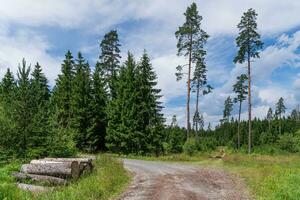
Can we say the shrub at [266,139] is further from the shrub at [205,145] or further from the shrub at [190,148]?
the shrub at [190,148]

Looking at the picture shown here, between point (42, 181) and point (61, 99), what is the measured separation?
3370cm

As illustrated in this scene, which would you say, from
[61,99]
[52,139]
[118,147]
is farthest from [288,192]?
[61,99]

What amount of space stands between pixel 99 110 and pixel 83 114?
217 cm

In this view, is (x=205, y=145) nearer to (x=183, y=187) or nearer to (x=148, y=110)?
(x=148, y=110)

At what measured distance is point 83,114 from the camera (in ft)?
151

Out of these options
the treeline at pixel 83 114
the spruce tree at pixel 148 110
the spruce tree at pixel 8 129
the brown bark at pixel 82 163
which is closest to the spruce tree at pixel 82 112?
the treeline at pixel 83 114

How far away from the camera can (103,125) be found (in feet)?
155

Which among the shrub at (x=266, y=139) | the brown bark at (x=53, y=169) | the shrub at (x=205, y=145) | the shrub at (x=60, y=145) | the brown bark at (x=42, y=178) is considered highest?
the shrub at (x=266, y=139)

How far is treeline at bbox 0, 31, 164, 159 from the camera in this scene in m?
22.8

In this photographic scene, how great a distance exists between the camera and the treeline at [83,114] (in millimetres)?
22844

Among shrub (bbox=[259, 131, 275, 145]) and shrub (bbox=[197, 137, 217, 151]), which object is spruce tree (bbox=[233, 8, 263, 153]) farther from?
shrub (bbox=[259, 131, 275, 145])

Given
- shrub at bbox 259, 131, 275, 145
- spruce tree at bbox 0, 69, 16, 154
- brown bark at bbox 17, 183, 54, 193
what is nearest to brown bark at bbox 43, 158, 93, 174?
brown bark at bbox 17, 183, 54, 193

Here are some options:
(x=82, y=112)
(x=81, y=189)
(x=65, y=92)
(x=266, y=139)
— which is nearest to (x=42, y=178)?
(x=81, y=189)

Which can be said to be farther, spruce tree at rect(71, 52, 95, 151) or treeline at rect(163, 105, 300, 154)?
treeline at rect(163, 105, 300, 154)
